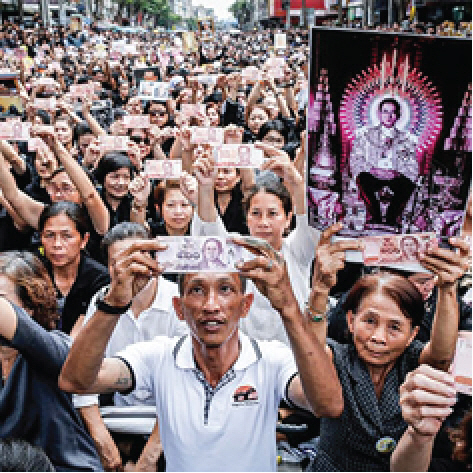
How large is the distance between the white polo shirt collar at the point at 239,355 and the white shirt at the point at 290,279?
0.61 m

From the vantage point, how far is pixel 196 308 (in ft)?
6.69

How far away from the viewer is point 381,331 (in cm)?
216

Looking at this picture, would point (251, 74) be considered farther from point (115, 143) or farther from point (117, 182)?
point (117, 182)

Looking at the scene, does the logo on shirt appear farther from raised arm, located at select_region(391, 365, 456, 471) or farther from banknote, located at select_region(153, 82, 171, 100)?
banknote, located at select_region(153, 82, 171, 100)

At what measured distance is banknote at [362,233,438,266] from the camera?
70.5 inches

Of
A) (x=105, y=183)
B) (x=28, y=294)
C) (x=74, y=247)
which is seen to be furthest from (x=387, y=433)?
(x=105, y=183)

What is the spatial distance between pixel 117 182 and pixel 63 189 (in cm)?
43

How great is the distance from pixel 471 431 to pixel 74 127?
5.73 m

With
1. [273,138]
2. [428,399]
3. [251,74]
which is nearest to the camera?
[428,399]

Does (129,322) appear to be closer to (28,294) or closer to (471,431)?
(28,294)

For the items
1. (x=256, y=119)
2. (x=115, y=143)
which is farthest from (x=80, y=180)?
(x=256, y=119)

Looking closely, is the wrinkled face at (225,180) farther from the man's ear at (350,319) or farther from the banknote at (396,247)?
the banknote at (396,247)

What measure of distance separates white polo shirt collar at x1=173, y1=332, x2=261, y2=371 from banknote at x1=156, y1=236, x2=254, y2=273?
0.48 m

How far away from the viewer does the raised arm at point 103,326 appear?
173 cm
